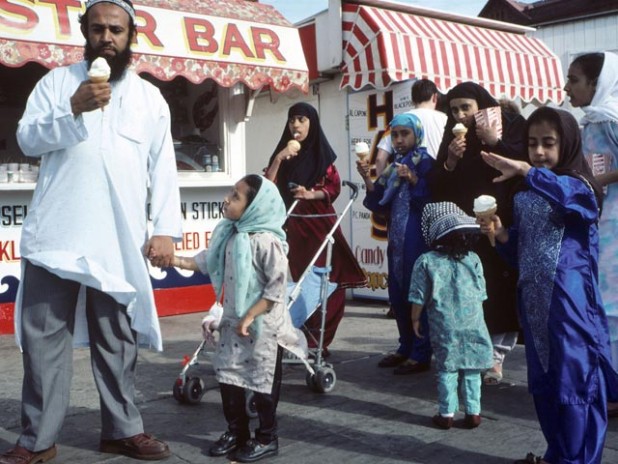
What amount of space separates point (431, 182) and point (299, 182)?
3.01 feet

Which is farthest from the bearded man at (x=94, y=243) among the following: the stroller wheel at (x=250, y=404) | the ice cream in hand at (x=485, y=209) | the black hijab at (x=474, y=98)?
the black hijab at (x=474, y=98)

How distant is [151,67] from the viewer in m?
6.33

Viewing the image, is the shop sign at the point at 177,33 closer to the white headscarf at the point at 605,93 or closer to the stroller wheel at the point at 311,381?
the stroller wheel at the point at 311,381

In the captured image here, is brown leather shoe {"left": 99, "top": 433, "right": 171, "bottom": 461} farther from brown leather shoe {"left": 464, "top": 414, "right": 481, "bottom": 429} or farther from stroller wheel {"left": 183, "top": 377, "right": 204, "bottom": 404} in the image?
brown leather shoe {"left": 464, "top": 414, "right": 481, "bottom": 429}

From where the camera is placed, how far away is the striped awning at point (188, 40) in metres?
5.79

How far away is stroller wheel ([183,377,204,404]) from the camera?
4.22 metres

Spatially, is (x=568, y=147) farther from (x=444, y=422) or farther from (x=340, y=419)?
(x=340, y=419)

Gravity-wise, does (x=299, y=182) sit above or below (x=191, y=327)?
above

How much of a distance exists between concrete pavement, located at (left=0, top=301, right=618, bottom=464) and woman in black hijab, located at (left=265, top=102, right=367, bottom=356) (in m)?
0.48

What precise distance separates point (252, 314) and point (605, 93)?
2295mm

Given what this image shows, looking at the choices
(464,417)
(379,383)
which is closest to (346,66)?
(379,383)

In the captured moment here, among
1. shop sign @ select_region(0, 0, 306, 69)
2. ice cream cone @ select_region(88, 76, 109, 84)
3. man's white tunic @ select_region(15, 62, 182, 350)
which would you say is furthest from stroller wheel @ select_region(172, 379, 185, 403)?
shop sign @ select_region(0, 0, 306, 69)

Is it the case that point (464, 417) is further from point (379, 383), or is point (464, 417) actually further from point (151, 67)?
point (151, 67)

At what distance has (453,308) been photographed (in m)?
3.91
